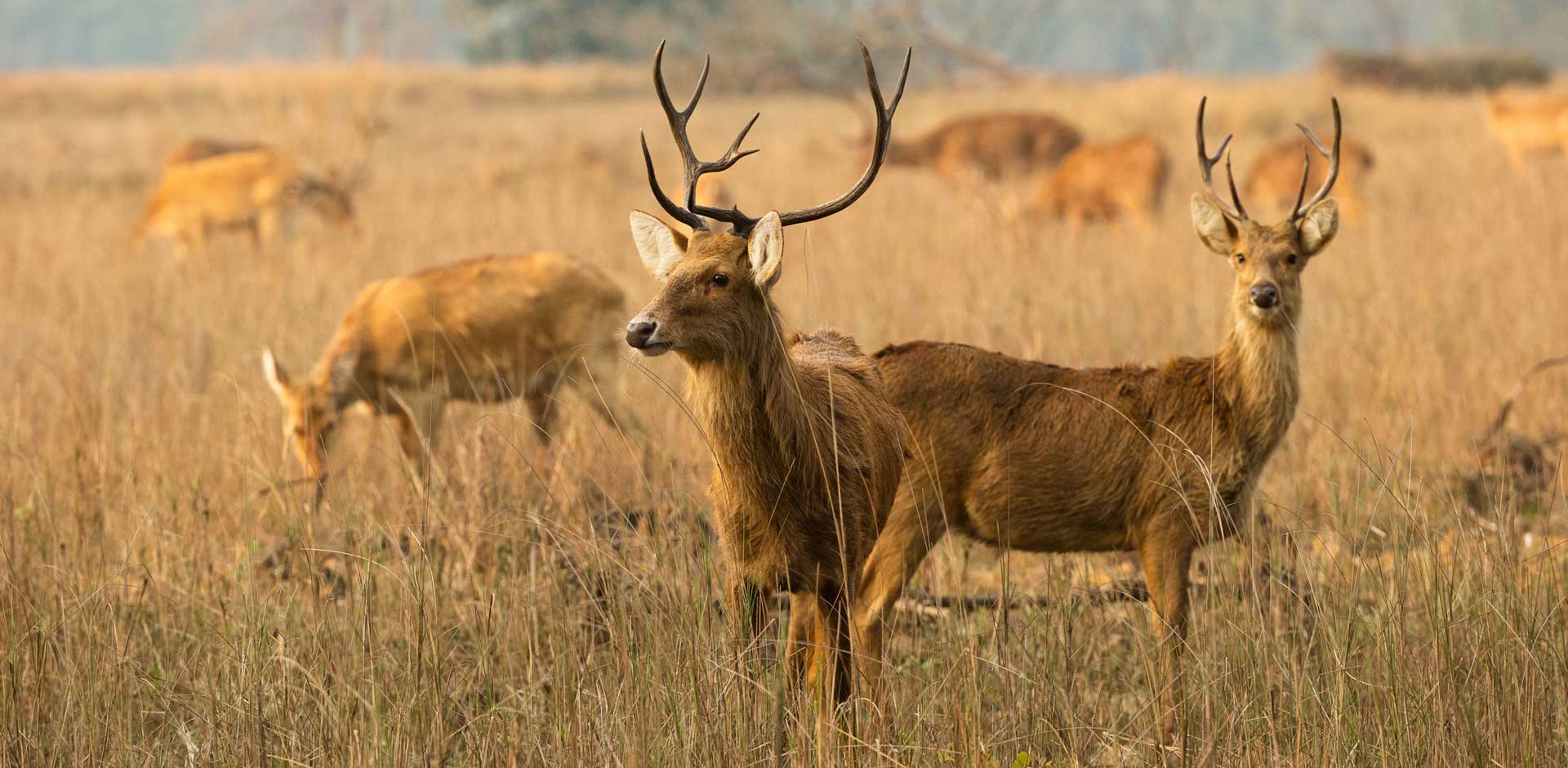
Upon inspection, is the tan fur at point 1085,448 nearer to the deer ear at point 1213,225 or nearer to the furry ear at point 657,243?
the deer ear at point 1213,225

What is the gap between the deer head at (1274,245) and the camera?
16.2 feet

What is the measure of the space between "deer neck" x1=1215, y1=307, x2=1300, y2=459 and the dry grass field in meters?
0.30

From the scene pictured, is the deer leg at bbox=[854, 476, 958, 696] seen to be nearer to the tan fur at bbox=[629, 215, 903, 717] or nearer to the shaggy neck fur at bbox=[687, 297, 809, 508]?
the tan fur at bbox=[629, 215, 903, 717]

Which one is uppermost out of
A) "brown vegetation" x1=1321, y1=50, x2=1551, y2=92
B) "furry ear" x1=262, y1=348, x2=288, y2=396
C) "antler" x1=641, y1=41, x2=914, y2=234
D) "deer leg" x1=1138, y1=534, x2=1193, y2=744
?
"brown vegetation" x1=1321, y1=50, x2=1551, y2=92

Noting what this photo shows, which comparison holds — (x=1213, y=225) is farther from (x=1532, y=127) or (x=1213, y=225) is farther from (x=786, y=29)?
(x=786, y=29)

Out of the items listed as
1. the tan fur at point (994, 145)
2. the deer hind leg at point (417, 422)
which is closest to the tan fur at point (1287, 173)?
the tan fur at point (994, 145)

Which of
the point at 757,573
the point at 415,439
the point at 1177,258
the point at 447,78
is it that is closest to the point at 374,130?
the point at 1177,258

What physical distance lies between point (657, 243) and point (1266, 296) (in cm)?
199

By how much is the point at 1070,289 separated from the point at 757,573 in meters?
6.65

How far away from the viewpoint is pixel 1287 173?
16891 mm

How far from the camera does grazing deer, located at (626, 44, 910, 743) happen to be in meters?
3.71

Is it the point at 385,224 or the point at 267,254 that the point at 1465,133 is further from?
the point at 267,254

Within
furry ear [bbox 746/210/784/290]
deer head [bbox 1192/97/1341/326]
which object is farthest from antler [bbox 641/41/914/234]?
deer head [bbox 1192/97/1341/326]

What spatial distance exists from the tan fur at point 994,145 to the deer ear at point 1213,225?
12597 mm
